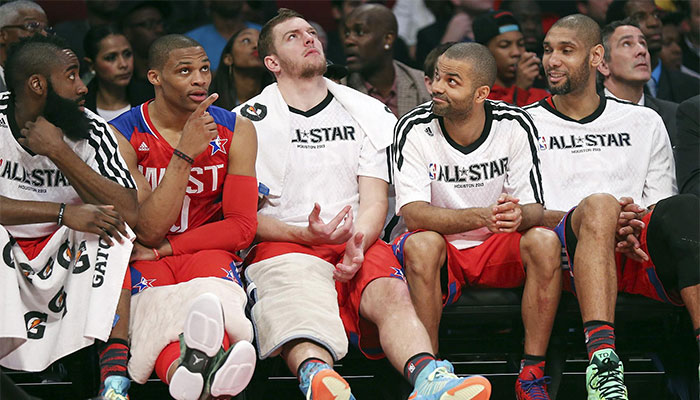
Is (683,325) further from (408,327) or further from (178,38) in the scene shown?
(178,38)

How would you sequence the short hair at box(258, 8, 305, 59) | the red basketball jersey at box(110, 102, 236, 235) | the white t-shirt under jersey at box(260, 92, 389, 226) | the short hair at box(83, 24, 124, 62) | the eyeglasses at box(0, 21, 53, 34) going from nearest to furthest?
the red basketball jersey at box(110, 102, 236, 235), the white t-shirt under jersey at box(260, 92, 389, 226), the short hair at box(258, 8, 305, 59), the eyeglasses at box(0, 21, 53, 34), the short hair at box(83, 24, 124, 62)

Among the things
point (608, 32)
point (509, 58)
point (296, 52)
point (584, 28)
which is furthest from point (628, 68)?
point (296, 52)

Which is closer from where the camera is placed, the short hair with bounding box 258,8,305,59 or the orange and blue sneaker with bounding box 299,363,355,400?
the orange and blue sneaker with bounding box 299,363,355,400

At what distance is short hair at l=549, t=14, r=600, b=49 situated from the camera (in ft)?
14.2

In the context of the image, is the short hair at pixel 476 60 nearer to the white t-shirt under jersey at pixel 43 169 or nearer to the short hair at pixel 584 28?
the short hair at pixel 584 28

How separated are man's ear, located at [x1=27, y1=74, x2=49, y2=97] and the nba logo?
1588 millimetres

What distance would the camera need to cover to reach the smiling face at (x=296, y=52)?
13.8ft

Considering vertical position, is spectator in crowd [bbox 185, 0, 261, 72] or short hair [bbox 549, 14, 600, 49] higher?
short hair [bbox 549, 14, 600, 49]

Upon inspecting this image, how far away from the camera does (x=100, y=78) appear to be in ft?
17.2

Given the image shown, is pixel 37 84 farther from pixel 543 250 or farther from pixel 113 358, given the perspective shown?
pixel 543 250

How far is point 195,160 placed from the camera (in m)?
3.82

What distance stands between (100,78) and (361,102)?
1800 millimetres

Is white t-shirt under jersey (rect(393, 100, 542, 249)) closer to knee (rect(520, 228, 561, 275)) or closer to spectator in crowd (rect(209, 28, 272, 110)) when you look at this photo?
knee (rect(520, 228, 561, 275))

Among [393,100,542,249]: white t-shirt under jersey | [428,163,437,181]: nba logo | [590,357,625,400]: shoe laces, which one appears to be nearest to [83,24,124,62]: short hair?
[393,100,542,249]: white t-shirt under jersey
